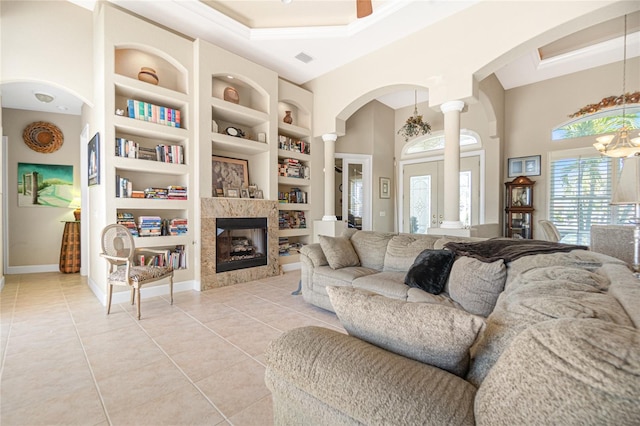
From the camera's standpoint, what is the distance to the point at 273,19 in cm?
417

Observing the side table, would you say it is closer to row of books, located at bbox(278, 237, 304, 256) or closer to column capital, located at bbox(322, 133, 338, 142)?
row of books, located at bbox(278, 237, 304, 256)

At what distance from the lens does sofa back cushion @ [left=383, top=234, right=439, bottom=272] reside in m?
3.07

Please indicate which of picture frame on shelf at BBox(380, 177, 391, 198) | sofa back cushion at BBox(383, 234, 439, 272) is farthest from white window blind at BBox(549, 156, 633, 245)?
sofa back cushion at BBox(383, 234, 439, 272)

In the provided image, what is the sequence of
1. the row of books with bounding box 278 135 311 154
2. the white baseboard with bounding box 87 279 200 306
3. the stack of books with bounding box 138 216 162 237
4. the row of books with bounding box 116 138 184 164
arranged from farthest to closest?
the row of books with bounding box 278 135 311 154
the stack of books with bounding box 138 216 162 237
the row of books with bounding box 116 138 184 164
the white baseboard with bounding box 87 279 200 306

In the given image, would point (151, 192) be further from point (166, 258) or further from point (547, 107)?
point (547, 107)

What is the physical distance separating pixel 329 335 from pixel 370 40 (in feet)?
15.0

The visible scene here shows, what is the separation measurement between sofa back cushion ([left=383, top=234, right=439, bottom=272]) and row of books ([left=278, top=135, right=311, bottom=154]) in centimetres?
285

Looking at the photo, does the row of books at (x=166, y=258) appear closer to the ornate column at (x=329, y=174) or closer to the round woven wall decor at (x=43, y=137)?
the ornate column at (x=329, y=174)

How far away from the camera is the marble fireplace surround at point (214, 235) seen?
4.08 metres

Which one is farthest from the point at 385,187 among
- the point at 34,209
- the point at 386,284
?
the point at 34,209

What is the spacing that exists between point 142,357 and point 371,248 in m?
2.46

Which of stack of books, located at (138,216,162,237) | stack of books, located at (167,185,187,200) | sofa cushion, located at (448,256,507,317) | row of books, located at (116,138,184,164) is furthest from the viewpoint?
stack of books, located at (167,185,187,200)

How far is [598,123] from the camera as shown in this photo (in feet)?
16.7

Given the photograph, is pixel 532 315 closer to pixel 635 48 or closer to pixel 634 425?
pixel 634 425
